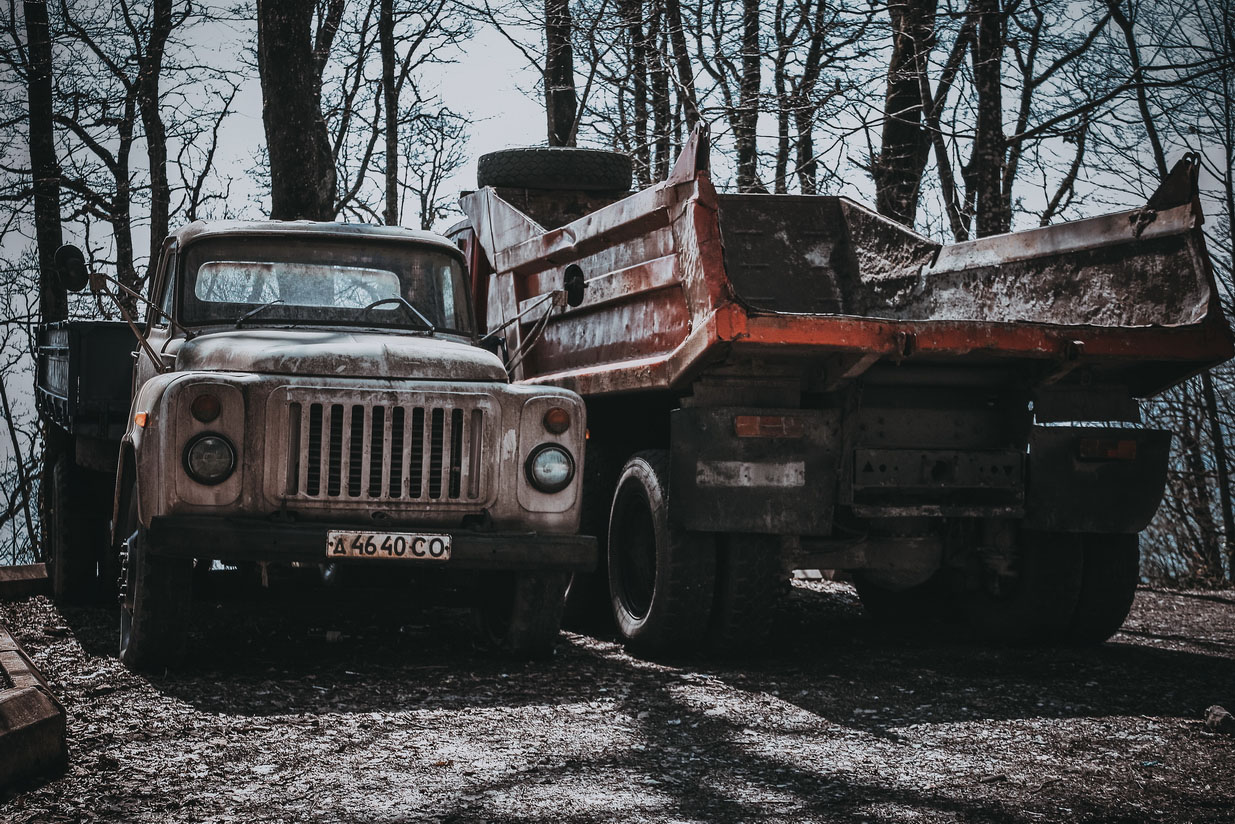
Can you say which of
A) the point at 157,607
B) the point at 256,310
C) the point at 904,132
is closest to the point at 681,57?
the point at 904,132

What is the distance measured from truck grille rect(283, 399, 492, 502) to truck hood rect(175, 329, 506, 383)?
0.78 feet

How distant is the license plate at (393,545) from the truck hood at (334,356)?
0.75m

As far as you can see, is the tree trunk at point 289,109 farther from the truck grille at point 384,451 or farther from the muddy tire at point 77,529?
the truck grille at point 384,451

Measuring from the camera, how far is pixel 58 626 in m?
7.03

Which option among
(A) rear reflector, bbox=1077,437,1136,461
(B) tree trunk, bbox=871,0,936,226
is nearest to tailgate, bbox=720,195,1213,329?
(A) rear reflector, bbox=1077,437,1136,461

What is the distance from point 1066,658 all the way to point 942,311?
2.19 metres

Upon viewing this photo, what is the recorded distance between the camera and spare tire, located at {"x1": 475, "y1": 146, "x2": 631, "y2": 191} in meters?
8.97

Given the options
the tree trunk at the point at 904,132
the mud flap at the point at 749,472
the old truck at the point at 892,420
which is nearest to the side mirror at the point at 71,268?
the old truck at the point at 892,420

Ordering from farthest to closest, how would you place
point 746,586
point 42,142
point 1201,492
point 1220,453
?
point 42,142 → point 1201,492 → point 1220,453 → point 746,586

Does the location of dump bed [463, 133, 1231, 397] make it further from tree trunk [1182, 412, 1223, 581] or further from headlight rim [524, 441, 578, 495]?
tree trunk [1182, 412, 1223, 581]

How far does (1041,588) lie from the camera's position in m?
6.57

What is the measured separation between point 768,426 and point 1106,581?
223 centimetres

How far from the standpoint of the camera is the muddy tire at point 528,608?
585cm

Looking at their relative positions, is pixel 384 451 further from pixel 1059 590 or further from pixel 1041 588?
pixel 1059 590
